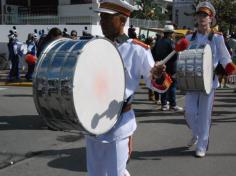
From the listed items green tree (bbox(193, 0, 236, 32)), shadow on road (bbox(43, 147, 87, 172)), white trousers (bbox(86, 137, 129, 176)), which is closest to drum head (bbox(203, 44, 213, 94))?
shadow on road (bbox(43, 147, 87, 172))

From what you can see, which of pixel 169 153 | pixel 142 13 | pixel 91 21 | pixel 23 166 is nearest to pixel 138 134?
pixel 169 153

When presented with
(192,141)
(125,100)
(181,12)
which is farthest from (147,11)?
(125,100)

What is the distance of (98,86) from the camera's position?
135 inches

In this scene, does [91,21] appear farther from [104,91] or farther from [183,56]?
[104,91]

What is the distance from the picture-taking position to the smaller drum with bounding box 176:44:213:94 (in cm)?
620

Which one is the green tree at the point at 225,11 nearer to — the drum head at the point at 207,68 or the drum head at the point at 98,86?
the drum head at the point at 207,68

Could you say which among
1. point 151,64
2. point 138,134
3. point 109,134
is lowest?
point 138,134

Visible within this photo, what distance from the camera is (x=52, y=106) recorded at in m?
3.28

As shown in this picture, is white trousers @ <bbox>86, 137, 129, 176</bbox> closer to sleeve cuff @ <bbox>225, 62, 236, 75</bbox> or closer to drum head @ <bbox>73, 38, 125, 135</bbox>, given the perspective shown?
drum head @ <bbox>73, 38, 125, 135</bbox>

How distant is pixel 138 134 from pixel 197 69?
229 cm

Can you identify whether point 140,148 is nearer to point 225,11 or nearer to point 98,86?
point 98,86

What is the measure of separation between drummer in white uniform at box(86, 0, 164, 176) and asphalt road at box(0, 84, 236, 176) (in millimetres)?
2025

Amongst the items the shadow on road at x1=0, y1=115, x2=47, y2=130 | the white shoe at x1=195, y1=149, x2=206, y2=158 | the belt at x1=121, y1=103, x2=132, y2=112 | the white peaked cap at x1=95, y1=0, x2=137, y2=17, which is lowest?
the shadow on road at x1=0, y1=115, x2=47, y2=130

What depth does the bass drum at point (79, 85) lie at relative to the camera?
3178mm
